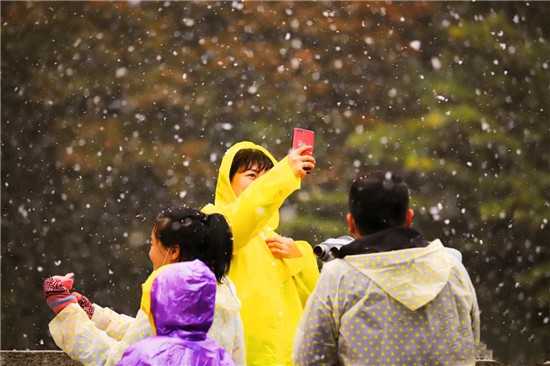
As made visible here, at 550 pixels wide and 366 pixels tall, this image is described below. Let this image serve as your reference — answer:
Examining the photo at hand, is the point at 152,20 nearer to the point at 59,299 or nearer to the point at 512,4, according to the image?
the point at 512,4

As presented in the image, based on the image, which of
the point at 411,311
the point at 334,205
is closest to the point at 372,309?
the point at 411,311

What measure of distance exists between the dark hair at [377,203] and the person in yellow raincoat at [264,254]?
3.01 ft

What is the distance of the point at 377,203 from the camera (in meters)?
3.21

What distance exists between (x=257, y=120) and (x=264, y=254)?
4.73 metres

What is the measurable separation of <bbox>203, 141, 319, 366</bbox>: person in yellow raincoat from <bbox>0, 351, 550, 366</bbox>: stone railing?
154 inches

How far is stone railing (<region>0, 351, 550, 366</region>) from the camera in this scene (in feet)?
26.1

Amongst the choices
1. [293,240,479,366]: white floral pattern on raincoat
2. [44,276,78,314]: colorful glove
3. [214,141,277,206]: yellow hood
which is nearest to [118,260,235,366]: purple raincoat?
[293,240,479,366]: white floral pattern on raincoat

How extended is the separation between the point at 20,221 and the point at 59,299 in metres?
5.69

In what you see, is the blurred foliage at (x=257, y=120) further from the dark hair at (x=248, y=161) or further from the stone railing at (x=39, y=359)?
the dark hair at (x=248, y=161)

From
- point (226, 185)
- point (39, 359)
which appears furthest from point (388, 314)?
point (39, 359)

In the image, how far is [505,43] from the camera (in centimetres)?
Result: 900

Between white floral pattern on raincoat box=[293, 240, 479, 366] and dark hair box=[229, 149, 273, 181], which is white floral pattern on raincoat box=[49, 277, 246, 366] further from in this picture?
dark hair box=[229, 149, 273, 181]

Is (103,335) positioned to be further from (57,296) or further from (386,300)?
(386,300)

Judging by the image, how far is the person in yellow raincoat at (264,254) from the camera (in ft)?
13.5
